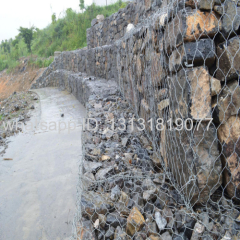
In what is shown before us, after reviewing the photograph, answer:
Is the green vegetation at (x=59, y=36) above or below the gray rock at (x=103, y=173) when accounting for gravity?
above

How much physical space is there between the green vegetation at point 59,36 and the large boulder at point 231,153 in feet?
43.9

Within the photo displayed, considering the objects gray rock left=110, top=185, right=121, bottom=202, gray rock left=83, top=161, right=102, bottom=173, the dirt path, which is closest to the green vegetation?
the dirt path

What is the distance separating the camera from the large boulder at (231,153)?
4.35 ft

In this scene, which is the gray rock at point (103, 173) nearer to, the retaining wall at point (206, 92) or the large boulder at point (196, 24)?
the retaining wall at point (206, 92)

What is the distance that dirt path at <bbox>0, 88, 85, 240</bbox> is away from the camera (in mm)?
2176

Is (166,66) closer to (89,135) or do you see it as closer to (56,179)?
(89,135)

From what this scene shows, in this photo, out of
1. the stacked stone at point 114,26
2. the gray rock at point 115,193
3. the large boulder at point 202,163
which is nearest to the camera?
the large boulder at point 202,163

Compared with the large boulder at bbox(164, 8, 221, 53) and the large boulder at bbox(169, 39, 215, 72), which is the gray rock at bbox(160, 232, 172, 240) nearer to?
the large boulder at bbox(169, 39, 215, 72)

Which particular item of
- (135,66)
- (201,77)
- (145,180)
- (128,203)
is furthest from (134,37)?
(128,203)

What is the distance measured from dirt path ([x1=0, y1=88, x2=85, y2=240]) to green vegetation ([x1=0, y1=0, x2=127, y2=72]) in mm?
11089

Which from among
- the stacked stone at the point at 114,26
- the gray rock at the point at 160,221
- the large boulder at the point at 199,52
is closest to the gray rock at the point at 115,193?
the gray rock at the point at 160,221

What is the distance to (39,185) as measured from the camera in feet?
9.47

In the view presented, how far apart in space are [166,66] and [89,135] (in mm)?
1432

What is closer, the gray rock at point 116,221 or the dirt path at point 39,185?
the gray rock at point 116,221
